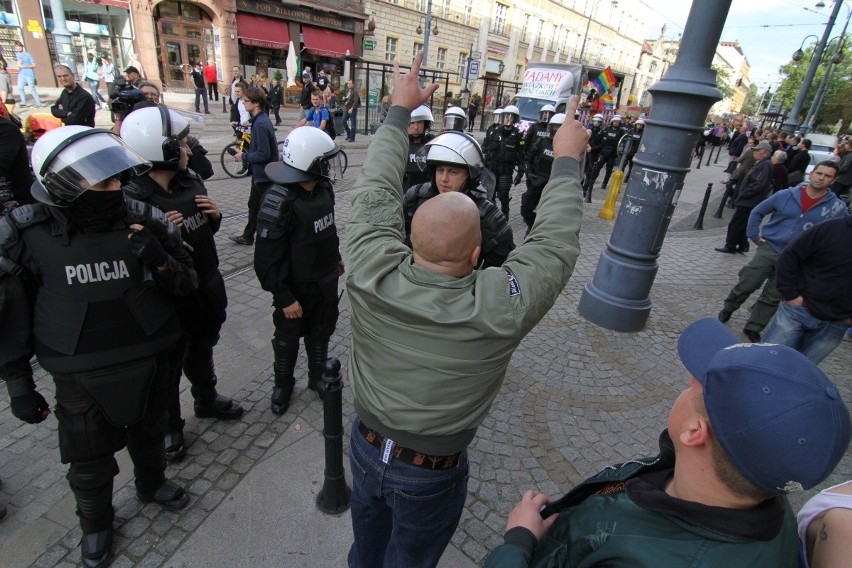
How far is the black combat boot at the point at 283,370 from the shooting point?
3328 millimetres

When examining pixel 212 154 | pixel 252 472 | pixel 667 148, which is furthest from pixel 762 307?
pixel 212 154

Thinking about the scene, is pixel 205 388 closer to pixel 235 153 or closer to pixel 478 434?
pixel 478 434

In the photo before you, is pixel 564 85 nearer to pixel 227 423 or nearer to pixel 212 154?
pixel 212 154

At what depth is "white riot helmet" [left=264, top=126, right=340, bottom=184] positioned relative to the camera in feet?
9.71

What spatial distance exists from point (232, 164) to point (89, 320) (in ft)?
30.5

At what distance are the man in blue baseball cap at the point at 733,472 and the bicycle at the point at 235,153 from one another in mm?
8786

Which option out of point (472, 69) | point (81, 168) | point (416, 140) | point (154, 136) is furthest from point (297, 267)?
point (472, 69)

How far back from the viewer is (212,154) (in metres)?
11.6

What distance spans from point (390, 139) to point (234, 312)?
144 inches

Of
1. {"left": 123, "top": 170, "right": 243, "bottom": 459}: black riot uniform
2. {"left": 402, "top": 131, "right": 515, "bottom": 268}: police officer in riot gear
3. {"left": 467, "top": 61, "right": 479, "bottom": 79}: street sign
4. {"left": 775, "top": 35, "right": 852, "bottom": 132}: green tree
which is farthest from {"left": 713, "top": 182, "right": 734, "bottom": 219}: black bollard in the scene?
{"left": 775, "top": 35, "right": 852, "bottom": 132}: green tree

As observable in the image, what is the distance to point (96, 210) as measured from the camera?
76.4 inches

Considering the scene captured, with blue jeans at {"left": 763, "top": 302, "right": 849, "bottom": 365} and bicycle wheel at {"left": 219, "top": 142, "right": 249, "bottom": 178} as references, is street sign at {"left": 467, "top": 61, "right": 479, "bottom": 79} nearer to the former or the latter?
bicycle wheel at {"left": 219, "top": 142, "right": 249, "bottom": 178}

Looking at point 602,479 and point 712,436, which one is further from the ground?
point 712,436

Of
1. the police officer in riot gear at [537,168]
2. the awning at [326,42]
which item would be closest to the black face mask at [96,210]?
the police officer in riot gear at [537,168]
